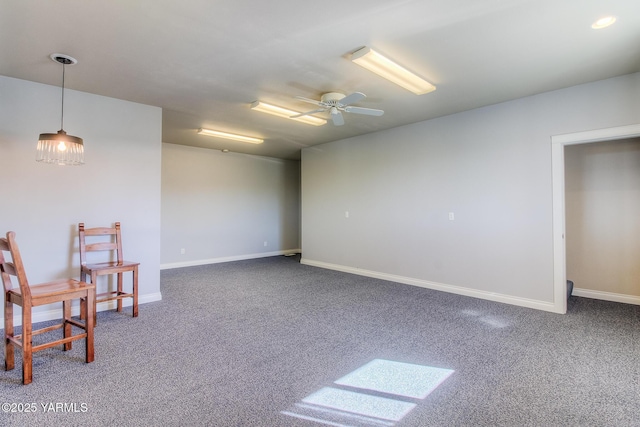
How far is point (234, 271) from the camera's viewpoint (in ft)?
20.7

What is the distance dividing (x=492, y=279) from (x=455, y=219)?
3.16 ft

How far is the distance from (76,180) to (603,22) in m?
5.34

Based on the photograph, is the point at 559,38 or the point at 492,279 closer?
the point at 559,38

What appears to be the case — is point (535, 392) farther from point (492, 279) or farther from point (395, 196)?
point (395, 196)

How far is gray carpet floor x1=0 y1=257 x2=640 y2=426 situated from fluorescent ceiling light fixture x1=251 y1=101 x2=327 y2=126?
260cm

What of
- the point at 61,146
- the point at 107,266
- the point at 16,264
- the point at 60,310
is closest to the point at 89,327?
the point at 16,264

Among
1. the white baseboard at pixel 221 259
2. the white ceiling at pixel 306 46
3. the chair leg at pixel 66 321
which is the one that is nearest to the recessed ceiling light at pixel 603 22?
the white ceiling at pixel 306 46

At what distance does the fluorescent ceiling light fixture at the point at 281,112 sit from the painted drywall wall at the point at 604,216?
3.67 metres

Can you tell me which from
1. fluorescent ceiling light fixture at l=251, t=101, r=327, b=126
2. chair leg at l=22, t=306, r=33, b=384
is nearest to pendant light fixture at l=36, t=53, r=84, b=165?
chair leg at l=22, t=306, r=33, b=384

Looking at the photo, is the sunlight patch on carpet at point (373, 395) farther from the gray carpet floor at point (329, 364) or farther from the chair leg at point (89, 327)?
the chair leg at point (89, 327)

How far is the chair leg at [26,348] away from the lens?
85.9 inches

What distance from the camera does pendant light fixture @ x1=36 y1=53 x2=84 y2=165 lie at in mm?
2877

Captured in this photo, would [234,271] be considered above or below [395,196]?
below

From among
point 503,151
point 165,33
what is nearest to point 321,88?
point 165,33
